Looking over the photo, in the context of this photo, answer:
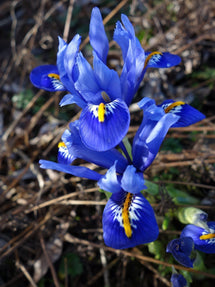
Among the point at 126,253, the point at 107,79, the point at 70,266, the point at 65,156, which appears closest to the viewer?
the point at 107,79

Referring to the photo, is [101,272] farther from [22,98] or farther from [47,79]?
[22,98]

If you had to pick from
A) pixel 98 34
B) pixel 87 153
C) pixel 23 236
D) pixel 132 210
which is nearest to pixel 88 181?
pixel 23 236

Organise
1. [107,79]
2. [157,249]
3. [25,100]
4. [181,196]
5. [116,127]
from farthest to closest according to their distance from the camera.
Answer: [25,100] → [181,196] → [157,249] → [107,79] → [116,127]

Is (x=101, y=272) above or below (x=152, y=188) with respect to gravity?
below

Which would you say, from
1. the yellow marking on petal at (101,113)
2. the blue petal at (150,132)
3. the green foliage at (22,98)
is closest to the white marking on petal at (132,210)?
the blue petal at (150,132)

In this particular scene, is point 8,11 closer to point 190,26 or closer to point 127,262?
point 190,26

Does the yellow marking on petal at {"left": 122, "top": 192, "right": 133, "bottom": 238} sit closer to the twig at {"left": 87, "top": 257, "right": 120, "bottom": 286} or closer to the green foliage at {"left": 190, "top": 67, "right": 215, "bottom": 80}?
the twig at {"left": 87, "top": 257, "right": 120, "bottom": 286}

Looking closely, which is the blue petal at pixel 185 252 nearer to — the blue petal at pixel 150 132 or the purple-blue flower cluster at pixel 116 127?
the purple-blue flower cluster at pixel 116 127
